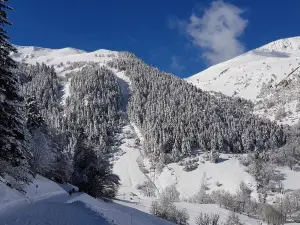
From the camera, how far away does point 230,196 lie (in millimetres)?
118500

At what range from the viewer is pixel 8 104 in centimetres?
2042

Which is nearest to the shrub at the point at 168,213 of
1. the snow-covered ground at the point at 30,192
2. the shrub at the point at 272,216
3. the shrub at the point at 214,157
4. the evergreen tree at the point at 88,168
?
the evergreen tree at the point at 88,168

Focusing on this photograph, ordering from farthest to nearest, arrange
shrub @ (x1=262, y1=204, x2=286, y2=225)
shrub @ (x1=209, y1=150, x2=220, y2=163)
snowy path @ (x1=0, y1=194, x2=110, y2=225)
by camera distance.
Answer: shrub @ (x1=209, y1=150, x2=220, y2=163) < shrub @ (x1=262, y1=204, x2=286, y2=225) < snowy path @ (x1=0, y1=194, x2=110, y2=225)

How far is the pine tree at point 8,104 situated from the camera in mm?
19812

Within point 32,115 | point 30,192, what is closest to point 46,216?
point 30,192

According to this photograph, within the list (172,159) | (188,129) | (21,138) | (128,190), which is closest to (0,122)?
(21,138)

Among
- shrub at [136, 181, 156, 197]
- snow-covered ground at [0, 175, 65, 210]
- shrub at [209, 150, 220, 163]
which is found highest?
shrub at [209, 150, 220, 163]

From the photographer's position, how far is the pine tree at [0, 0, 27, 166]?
19.8 m

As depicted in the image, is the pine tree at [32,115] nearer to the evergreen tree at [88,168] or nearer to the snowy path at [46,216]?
the evergreen tree at [88,168]

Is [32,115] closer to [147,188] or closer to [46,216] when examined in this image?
[46,216]

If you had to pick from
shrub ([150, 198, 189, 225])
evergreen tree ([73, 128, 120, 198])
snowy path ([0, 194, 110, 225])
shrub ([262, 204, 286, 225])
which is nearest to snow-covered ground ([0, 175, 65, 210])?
snowy path ([0, 194, 110, 225])

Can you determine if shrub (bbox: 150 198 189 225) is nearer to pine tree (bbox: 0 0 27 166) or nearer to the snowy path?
the snowy path

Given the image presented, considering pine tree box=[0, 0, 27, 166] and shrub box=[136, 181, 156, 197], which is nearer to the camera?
pine tree box=[0, 0, 27, 166]

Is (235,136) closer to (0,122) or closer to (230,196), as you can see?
(230,196)
